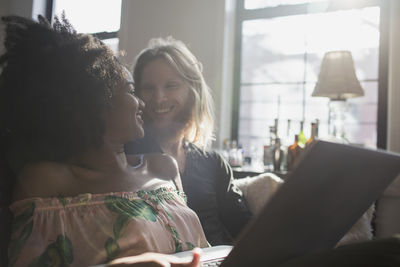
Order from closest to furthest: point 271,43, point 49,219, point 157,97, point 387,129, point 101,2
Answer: point 49,219
point 101,2
point 157,97
point 387,129
point 271,43

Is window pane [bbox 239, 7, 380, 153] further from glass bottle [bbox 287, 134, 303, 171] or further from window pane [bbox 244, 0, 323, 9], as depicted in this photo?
glass bottle [bbox 287, 134, 303, 171]

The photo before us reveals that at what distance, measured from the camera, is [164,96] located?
4.75 feet

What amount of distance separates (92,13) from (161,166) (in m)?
0.55

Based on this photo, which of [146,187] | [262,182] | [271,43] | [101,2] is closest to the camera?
[146,187]

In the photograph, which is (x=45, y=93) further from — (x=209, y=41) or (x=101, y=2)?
(x=209, y=41)

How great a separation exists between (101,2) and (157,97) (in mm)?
378

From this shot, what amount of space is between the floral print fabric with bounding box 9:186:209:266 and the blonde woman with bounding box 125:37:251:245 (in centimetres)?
47

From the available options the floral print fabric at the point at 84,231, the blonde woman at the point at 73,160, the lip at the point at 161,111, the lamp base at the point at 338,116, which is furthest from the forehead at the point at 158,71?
the lamp base at the point at 338,116

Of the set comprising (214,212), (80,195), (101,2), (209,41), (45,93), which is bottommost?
(214,212)

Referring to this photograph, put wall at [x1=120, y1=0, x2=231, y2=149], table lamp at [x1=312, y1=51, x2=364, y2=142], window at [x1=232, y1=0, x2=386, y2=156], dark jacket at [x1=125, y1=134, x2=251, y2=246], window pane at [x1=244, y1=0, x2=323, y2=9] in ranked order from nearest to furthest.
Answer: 1. dark jacket at [x1=125, y1=134, x2=251, y2=246]
2. wall at [x1=120, y1=0, x2=231, y2=149]
3. table lamp at [x1=312, y1=51, x2=364, y2=142]
4. window at [x1=232, y1=0, x2=386, y2=156]
5. window pane at [x1=244, y1=0, x2=323, y2=9]

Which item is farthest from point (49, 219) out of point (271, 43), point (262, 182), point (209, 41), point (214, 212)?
point (271, 43)

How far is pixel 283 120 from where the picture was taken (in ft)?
9.01

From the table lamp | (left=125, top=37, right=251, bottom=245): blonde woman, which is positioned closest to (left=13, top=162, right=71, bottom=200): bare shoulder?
(left=125, top=37, right=251, bottom=245): blonde woman

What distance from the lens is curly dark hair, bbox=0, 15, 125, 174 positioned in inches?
31.3
